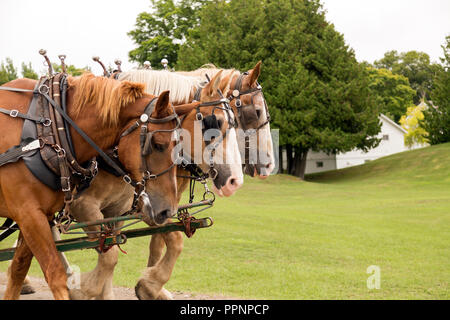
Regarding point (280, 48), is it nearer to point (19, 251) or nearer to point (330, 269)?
point (330, 269)

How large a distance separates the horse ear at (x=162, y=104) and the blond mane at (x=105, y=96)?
280 mm

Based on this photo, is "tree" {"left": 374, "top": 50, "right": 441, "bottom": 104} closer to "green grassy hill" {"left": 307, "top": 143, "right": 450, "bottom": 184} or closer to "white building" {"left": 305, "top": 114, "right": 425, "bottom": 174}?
"white building" {"left": 305, "top": 114, "right": 425, "bottom": 174}

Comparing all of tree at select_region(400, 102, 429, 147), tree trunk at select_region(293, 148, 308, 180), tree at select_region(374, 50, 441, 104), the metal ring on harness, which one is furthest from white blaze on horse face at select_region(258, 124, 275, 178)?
tree at select_region(374, 50, 441, 104)

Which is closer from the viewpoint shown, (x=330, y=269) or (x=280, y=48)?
(x=330, y=269)

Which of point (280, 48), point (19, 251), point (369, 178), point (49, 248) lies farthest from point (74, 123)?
point (369, 178)

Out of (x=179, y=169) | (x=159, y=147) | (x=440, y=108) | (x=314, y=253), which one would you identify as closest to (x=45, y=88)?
(x=159, y=147)

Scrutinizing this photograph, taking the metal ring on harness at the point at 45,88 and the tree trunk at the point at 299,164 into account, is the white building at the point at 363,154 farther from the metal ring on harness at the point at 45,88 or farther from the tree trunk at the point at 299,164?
the metal ring on harness at the point at 45,88

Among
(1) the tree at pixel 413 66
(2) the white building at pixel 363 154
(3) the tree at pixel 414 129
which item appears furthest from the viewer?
(1) the tree at pixel 413 66

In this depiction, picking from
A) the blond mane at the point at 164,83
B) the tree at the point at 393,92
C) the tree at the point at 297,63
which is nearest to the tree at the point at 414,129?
the tree at the point at 393,92

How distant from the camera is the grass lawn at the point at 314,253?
859 cm

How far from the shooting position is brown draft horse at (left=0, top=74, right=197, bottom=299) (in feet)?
13.0

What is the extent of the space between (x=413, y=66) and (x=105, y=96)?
87.3 m

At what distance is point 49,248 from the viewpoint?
3947 mm
